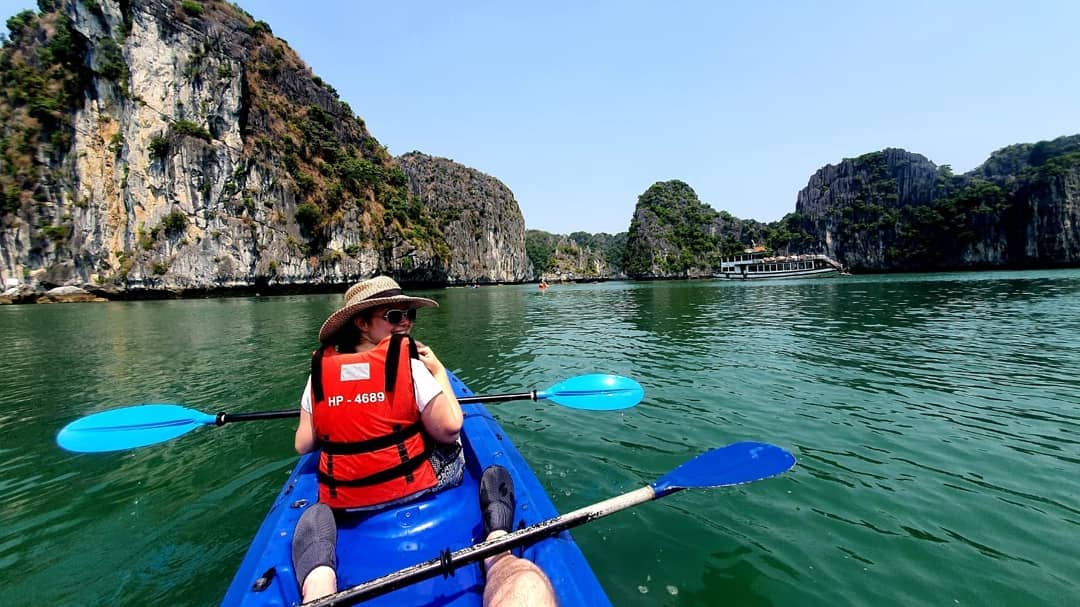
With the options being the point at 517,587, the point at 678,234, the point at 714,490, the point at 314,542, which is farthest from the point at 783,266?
the point at 314,542

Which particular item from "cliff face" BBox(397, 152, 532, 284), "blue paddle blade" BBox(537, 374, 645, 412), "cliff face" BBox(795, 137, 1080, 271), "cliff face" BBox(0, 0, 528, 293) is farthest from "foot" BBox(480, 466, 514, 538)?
"cliff face" BBox(795, 137, 1080, 271)

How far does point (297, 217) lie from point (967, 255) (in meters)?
120

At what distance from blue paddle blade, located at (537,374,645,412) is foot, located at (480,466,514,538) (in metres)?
2.32

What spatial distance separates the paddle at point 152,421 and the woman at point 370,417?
6.30ft

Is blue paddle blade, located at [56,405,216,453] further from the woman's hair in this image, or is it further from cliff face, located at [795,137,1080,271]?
cliff face, located at [795,137,1080,271]

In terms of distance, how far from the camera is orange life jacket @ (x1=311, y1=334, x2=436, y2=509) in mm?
2398

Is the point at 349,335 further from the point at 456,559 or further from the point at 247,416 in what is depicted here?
the point at 247,416

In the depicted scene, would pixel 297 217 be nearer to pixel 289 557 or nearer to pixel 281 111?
pixel 281 111

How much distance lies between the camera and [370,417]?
2.40 meters

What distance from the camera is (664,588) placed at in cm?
279

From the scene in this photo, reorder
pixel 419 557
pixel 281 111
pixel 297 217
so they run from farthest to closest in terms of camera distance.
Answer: pixel 281 111 → pixel 297 217 → pixel 419 557

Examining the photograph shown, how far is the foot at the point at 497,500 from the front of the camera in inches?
96.3

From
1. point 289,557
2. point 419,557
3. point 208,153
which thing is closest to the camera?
point 289,557

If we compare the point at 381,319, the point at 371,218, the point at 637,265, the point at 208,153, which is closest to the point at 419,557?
the point at 381,319
